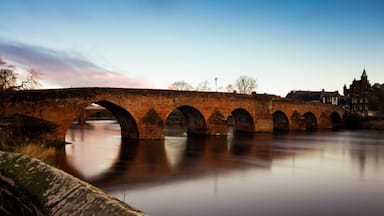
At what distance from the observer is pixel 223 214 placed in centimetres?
709

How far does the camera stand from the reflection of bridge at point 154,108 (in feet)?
55.6

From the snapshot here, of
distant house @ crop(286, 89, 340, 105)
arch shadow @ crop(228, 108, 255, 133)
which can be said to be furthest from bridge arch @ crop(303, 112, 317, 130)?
distant house @ crop(286, 89, 340, 105)

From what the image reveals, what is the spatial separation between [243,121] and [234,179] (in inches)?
836

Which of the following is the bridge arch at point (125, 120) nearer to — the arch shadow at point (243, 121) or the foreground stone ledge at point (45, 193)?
the arch shadow at point (243, 121)

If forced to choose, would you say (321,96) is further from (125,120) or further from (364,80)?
(125,120)

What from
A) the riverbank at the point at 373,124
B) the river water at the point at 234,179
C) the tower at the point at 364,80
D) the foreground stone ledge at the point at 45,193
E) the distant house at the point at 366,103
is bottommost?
the river water at the point at 234,179

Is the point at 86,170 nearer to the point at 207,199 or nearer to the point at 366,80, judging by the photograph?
the point at 207,199

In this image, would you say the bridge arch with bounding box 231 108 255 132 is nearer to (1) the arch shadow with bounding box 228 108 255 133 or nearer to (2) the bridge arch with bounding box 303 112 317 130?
(1) the arch shadow with bounding box 228 108 255 133


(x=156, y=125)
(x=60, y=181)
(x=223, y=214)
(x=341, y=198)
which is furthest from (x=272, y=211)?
(x=156, y=125)

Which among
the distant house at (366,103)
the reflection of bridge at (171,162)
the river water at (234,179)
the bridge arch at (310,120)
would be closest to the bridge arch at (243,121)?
the reflection of bridge at (171,162)

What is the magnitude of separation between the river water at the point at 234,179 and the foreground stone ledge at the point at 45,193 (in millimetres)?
3945

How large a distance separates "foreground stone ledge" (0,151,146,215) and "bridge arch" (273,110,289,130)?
3385 cm

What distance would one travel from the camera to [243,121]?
31766 mm

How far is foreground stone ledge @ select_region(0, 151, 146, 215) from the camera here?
2318 mm
